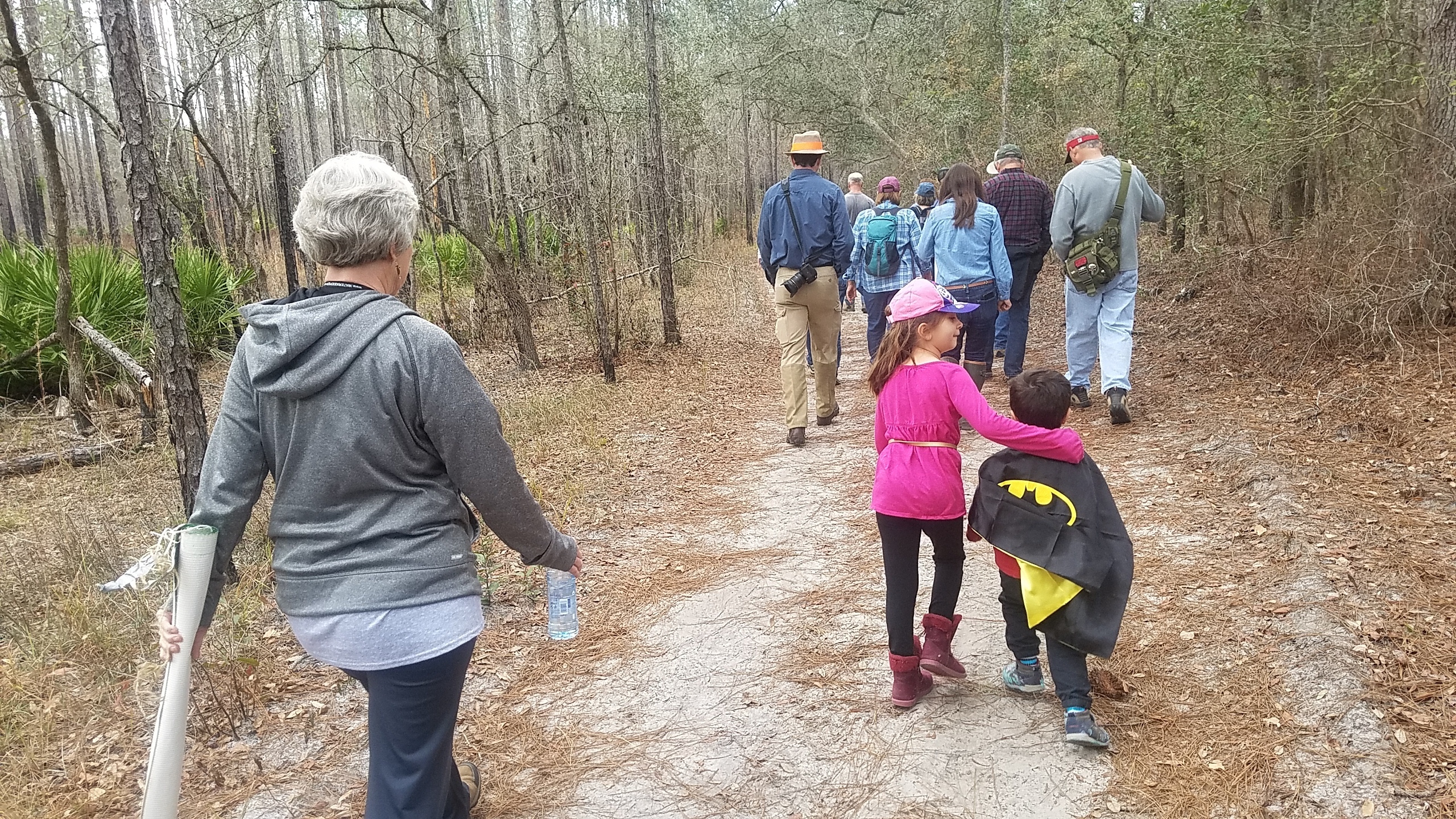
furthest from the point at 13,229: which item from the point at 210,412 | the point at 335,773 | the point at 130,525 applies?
the point at 335,773

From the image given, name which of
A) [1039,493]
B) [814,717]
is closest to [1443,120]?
[1039,493]

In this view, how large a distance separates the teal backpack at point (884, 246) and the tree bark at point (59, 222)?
20.6 feet

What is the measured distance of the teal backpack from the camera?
25.9ft

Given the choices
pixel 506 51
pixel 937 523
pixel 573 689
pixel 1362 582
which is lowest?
pixel 573 689

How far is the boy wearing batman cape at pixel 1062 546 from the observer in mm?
2881

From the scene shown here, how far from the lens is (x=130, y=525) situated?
5.89 metres

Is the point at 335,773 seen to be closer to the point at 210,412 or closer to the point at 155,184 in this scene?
the point at 155,184

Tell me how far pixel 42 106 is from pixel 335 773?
260 inches

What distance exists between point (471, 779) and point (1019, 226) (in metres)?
6.77

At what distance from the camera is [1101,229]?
6520mm

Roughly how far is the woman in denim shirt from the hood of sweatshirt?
5.45m

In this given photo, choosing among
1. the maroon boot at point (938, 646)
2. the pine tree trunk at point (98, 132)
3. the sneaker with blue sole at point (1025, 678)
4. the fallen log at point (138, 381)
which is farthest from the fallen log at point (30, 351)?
the sneaker with blue sole at point (1025, 678)

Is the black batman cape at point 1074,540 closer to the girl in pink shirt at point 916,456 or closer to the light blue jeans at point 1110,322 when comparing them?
the girl in pink shirt at point 916,456

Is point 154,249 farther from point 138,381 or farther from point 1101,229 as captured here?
point 1101,229
